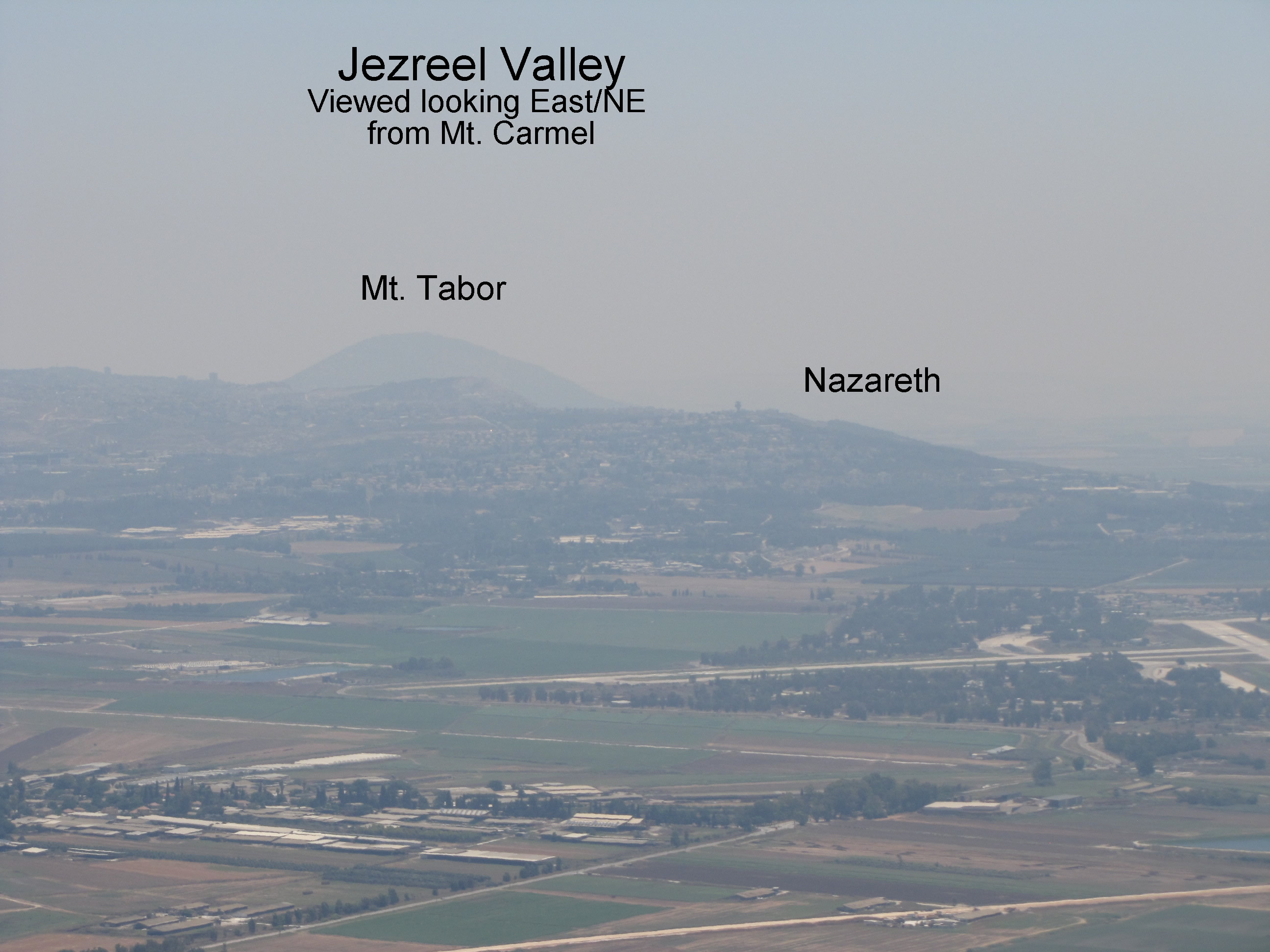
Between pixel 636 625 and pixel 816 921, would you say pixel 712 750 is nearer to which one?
pixel 816 921

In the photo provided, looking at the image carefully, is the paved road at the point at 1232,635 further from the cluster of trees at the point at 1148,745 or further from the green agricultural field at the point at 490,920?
the green agricultural field at the point at 490,920

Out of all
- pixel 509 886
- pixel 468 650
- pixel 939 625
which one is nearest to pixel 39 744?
pixel 468 650

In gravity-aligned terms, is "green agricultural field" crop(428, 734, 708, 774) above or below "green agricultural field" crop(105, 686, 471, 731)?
below

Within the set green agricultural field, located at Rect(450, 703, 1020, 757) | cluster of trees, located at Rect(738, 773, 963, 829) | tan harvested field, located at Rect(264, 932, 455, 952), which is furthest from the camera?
green agricultural field, located at Rect(450, 703, 1020, 757)

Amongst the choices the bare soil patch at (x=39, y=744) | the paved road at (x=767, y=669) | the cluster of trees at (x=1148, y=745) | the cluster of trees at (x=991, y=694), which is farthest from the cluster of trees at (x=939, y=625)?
the bare soil patch at (x=39, y=744)

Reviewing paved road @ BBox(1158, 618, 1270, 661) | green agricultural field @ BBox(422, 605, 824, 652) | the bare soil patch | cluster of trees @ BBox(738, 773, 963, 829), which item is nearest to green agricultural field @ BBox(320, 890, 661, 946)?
cluster of trees @ BBox(738, 773, 963, 829)

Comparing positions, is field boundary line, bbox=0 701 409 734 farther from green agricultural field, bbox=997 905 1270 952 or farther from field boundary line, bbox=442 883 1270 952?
green agricultural field, bbox=997 905 1270 952

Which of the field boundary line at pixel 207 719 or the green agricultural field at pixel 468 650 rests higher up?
the green agricultural field at pixel 468 650
